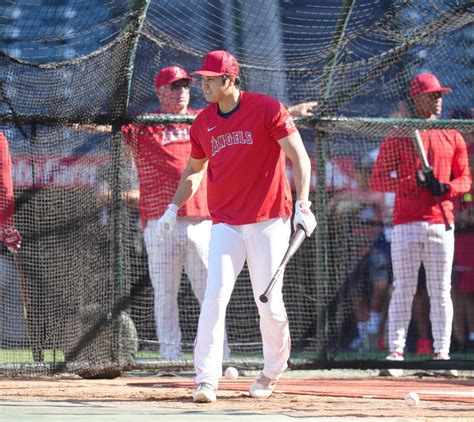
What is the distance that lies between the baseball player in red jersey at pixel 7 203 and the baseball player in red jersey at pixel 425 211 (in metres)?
3.21

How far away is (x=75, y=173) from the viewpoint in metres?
8.78

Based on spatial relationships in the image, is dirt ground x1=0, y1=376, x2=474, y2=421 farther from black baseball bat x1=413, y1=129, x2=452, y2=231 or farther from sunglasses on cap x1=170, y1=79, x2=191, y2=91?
sunglasses on cap x1=170, y1=79, x2=191, y2=91

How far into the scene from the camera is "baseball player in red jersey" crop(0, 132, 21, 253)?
8484mm

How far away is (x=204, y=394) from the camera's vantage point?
6.14 meters

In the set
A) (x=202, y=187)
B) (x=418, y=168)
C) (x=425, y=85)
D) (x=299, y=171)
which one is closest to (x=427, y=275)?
(x=418, y=168)

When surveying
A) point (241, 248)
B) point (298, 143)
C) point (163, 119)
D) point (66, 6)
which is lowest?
point (241, 248)

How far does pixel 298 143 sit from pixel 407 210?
2.94 m

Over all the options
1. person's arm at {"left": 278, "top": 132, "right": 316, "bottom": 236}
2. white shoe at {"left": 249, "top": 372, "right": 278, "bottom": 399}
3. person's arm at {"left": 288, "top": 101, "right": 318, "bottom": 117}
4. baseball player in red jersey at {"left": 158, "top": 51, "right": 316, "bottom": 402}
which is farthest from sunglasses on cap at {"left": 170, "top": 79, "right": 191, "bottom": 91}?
white shoe at {"left": 249, "top": 372, "right": 278, "bottom": 399}

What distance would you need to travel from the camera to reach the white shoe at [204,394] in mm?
6152

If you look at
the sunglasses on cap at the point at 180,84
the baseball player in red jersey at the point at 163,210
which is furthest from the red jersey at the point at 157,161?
the sunglasses on cap at the point at 180,84

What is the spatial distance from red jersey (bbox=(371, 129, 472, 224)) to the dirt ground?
159 centimetres

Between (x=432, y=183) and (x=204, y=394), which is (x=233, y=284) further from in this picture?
(x=432, y=183)

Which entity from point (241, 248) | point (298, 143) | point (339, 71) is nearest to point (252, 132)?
point (298, 143)

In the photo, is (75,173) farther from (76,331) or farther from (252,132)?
(252,132)
